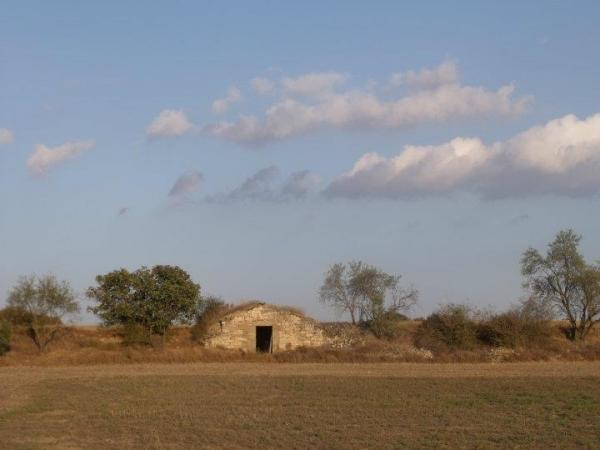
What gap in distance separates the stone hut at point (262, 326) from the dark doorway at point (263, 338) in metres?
1.47

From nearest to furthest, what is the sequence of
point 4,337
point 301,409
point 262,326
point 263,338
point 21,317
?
1. point 301,409
2. point 4,337
3. point 262,326
4. point 21,317
5. point 263,338

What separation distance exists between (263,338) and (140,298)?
8809 mm

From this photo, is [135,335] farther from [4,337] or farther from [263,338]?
[263,338]

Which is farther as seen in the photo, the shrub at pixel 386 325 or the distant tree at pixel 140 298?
the shrub at pixel 386 325

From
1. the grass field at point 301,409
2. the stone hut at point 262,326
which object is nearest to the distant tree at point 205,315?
the stone hut at point 262,326

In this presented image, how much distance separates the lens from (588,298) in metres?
54.1

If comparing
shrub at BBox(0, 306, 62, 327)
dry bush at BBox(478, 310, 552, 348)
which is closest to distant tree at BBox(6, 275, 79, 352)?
shrub at BBox(0, 306, 62, 327)

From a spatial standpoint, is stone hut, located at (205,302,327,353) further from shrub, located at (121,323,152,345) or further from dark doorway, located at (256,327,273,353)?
shrub, located at (121,323,152,345)

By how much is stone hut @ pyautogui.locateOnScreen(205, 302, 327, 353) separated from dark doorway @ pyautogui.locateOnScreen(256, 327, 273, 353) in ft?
4.82

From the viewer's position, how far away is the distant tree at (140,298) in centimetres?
4619

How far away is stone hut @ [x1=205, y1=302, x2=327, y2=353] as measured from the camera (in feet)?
153

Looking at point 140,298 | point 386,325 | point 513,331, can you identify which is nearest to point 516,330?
point 513,331

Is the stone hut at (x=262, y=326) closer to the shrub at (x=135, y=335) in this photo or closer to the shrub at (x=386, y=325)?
the shrub at (x=135, y=335)

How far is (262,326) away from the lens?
48031mm
